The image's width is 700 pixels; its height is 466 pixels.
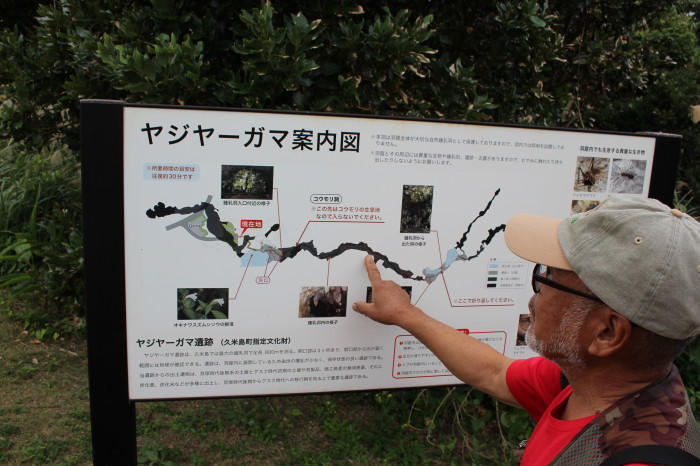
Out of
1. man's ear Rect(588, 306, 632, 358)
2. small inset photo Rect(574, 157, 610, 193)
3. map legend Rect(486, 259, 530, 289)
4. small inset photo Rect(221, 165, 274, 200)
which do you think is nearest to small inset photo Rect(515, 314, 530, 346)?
map legend Rect(486, 259, 530, 289)

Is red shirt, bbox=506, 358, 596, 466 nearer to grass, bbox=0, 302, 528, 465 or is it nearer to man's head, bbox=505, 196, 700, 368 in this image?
man's head, bbox=505, 196, 700, 368

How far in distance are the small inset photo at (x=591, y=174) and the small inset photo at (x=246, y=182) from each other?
144 cm

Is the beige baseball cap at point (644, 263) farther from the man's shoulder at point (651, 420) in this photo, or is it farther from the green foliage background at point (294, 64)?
A: the green foliage background at point (294, 64)

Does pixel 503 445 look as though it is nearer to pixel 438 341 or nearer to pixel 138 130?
pixel 438 341

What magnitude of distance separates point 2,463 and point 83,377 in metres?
1.00

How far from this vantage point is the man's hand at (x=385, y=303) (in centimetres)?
228

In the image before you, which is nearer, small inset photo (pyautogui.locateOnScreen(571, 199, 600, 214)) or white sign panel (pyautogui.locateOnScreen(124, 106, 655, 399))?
white sign panel (pyautogui.locateOnScreen(124, 106, 655, 399))

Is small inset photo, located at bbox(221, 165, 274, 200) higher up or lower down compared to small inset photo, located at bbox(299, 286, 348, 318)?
higher up

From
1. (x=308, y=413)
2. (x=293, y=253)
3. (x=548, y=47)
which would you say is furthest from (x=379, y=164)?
(x=308, y=413)

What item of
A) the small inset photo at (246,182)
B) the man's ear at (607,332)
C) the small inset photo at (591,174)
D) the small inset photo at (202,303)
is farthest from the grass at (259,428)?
the man's ear at (607,332)

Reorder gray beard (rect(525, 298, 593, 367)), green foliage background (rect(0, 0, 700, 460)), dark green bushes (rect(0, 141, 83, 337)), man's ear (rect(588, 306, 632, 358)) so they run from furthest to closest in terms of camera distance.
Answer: dark green bushes (rect(0, 141, 83, 337)) < green foliage background (rect(0, 0, 700, 460)) < gray beard (rect(525, 298, 593, 367)) < man's ear (rect(588, 306, 632, 358))

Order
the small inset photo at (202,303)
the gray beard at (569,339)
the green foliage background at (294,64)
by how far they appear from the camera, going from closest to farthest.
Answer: the gray beard at (569,339)
the small inset photo at (202,303)
the green foliage background at (294,64)

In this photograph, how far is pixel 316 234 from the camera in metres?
2.27

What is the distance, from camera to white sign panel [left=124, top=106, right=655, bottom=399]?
2.11 metres
